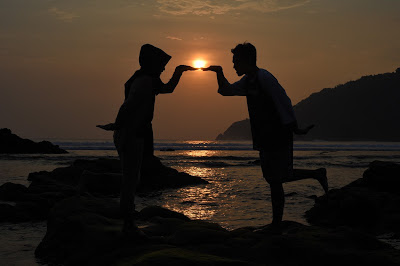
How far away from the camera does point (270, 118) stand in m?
5.47

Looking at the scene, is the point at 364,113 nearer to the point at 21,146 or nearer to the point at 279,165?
the point at 21,146

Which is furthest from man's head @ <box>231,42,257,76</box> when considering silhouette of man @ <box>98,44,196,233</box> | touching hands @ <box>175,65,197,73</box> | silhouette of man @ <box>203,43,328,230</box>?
silhouette of man @ <box>98,44,196,233</box>

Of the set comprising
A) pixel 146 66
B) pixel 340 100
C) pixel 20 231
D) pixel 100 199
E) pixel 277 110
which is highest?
pixel 340 100

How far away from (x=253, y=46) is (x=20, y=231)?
17.1 feet

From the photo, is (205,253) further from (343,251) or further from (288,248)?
(343,251)

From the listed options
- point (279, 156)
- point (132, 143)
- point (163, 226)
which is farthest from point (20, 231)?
point (279, 156)

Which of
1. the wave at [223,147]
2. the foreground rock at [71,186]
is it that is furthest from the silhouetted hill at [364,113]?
the foreground rock at [71,186]

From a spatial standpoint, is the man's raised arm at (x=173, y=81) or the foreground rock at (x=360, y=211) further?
the foreground rock at (x=360, y=211)

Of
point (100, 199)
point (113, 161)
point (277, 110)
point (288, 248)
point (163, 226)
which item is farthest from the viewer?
point (113, 161)

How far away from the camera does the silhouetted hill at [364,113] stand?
6757 inches

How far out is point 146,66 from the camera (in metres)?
5.07

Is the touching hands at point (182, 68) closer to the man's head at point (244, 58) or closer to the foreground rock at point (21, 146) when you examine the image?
the man's head at point (244, 58)

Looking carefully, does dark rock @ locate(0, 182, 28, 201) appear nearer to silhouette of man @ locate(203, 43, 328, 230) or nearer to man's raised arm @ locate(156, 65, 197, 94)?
man's raised arm @ locate(156, 65, 197, 94)

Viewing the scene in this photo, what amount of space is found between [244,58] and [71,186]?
9.28m
